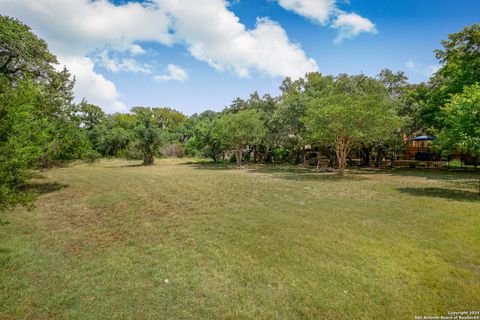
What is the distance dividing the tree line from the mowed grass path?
1.76 meters

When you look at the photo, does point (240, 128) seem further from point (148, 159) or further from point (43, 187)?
point (43, 187)

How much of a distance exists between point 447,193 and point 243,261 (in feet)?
35.9

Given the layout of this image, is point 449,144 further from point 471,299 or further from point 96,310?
point 96,310

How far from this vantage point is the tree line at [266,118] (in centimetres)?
666

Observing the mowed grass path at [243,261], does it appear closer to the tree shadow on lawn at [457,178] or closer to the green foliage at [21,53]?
the tree shadow on lawn at [457,178]

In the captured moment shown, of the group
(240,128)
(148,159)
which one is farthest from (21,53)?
(148,159)

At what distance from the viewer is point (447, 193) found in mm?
10531

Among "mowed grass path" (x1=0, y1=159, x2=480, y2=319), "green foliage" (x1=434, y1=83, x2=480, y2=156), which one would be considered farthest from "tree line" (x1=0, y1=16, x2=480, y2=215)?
"mowed grass path" (x1=0, y1=159, x2=480, y2=319)

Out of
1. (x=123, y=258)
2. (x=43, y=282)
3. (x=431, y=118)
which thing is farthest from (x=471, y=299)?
(x=431, y=118)

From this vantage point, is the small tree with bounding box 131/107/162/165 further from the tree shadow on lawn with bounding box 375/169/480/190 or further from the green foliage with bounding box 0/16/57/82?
the tree shadow on lawn with bounding box 375/169/480/190

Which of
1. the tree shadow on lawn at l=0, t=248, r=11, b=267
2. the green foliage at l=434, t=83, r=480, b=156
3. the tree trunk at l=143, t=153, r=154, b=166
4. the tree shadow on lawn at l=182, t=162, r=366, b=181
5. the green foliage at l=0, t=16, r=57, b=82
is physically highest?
the green foliage at l=0, t=16, r=57, b=82

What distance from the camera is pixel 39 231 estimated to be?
639cm

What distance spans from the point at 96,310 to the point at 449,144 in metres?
14.4

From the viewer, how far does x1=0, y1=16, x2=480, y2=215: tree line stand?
666cm
